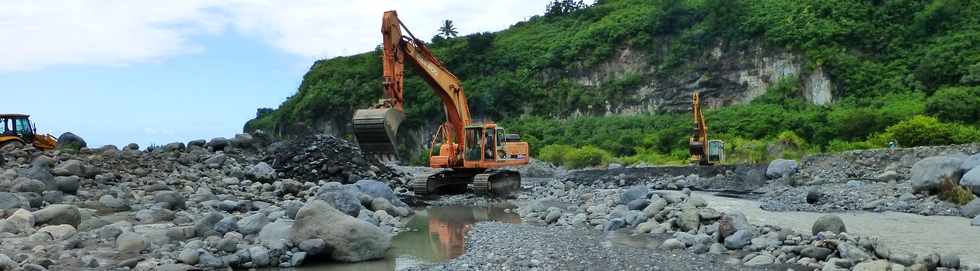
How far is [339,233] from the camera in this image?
956cm

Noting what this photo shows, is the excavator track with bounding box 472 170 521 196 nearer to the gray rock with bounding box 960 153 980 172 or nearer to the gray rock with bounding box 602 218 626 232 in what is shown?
the gray rock with bounding box 602 218 626 232

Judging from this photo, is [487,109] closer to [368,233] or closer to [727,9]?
[727,9]

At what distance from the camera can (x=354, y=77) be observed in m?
68.6

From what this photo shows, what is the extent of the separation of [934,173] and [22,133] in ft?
84.0

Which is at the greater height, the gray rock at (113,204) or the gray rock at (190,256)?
the gray rock at (113,204)

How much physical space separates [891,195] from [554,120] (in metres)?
41.3

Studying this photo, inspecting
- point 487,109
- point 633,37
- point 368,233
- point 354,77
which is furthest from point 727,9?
point 368,233

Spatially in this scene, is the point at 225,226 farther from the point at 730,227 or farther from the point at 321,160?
the point at 321,160

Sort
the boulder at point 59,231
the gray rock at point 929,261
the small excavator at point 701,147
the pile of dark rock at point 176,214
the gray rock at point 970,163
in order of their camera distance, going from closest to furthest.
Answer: the gray rock at point 929,261 < the pile of dark rock at point 176,214 < the boulder at point 59,231 < the gray rock at point 970,163 < the small excavator at point 701,147

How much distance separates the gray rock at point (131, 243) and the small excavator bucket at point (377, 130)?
314 inches

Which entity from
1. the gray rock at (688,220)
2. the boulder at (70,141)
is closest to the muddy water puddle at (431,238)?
the gray rock at (688,220)

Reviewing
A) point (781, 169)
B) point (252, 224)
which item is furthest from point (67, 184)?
point (781, 169)

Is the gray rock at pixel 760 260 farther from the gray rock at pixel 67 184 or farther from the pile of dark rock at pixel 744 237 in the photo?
the gray rock at pixel 67 184

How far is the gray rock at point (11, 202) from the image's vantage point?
11.7 metres
